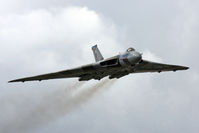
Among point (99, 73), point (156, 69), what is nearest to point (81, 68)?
point (99, 73)

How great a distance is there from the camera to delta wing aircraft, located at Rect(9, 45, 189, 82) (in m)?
64.2

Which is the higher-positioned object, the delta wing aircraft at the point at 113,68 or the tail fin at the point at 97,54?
the tail fin at the point at 97,54

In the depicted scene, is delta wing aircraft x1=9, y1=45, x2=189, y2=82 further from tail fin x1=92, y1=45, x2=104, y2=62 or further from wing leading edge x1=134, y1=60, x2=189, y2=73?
tail fin x1=92, y1=45, x2=104, y2=62

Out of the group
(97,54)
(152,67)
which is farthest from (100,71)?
(97,54)

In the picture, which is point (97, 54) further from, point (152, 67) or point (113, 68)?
point (113, 68)

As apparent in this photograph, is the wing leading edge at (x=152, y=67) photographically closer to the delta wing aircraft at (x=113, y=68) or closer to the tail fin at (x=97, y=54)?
the delta wing aircraft at (x=113, y=68)

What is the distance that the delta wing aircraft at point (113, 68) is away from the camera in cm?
6419

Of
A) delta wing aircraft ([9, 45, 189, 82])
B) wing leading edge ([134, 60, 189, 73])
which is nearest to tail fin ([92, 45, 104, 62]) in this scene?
delta wing aircraft ([9, 45, 189, 82])

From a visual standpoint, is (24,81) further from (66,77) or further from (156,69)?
(156,69)

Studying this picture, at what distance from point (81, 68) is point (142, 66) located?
29.3 ft

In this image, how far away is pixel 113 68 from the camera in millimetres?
65875

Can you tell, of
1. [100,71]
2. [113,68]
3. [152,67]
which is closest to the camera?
[113,68]

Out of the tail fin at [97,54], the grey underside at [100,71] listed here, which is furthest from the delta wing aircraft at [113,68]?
the tail fin at [97,54]

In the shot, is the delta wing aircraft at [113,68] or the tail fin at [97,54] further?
the tail fin at [97,54]
